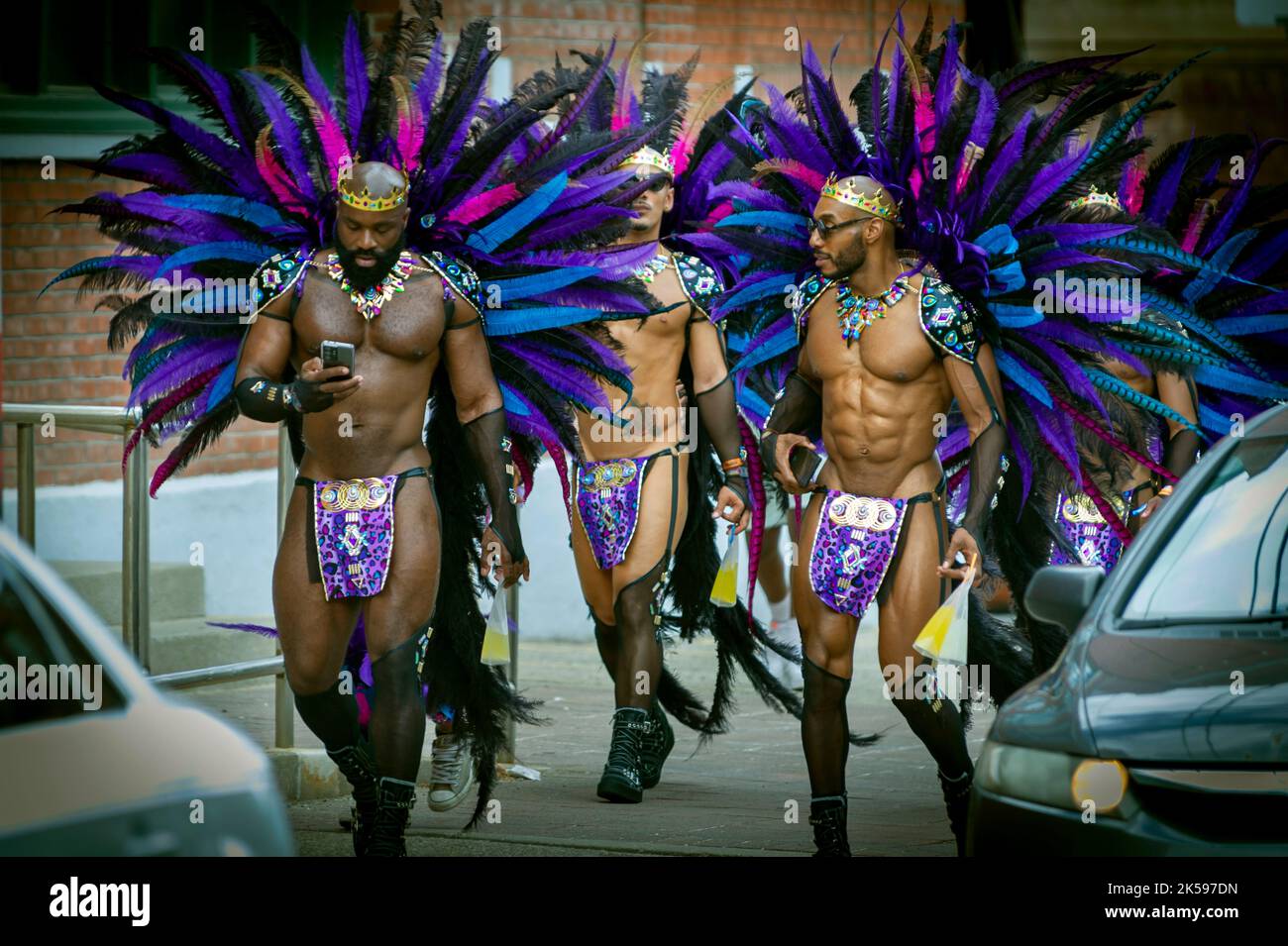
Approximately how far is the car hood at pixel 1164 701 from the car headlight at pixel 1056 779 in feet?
0.09

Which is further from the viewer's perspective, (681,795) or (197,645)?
(197,645)

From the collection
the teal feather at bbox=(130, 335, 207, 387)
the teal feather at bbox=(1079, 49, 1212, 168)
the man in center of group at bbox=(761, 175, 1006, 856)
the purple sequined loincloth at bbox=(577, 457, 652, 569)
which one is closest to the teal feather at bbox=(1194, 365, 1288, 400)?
the teal feather at bbox=(1079, 49, 1212, 168)

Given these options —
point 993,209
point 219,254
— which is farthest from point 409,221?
point 993,209

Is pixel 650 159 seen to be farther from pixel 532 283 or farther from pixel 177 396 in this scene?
pixel 177 396

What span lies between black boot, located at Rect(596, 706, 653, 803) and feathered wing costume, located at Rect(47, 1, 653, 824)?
2.32ft

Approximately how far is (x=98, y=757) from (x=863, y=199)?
4.21 metres

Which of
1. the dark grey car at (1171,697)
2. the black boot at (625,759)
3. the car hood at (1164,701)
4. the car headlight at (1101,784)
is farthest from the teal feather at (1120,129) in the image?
the car headlight at (1101,784)

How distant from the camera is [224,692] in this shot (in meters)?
11.4

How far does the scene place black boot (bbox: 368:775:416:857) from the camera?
6910 mm

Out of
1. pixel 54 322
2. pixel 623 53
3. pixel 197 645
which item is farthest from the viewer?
pixel 623 53

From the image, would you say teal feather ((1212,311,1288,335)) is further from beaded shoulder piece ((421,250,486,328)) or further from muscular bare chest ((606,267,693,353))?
beaded shoulder piece ((421,250,486,328))

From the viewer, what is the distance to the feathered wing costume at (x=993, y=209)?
7.84 m

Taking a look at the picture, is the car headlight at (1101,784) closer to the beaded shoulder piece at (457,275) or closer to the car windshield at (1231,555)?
the car windshield at (1231,555)

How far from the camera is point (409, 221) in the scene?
765cm
